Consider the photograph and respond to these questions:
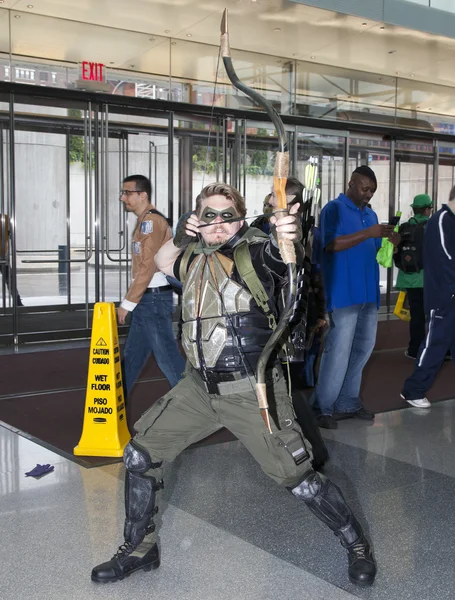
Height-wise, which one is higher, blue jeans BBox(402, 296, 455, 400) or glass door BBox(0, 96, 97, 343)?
glass door BBox(0, 96, 97, 343)

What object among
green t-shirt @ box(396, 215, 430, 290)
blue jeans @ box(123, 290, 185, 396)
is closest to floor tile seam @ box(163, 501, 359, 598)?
blue jeans @ box(123, 290, 185, 396)

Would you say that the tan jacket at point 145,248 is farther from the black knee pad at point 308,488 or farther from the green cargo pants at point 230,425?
the black knee pad at point 308,488

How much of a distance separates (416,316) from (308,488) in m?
5.64

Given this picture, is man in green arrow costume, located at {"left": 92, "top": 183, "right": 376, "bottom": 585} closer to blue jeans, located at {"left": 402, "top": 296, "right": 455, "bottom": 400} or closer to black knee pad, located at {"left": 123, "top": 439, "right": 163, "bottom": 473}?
black knee pad, located at {"left": 123, "top": 439, "right": 163, "bottom": 473}

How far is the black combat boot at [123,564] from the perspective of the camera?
3.06 m

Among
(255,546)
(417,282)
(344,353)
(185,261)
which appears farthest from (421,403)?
(185,261)

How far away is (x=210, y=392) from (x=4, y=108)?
6328 mm

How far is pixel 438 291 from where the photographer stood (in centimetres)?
590

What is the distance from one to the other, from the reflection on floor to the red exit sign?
4763mm

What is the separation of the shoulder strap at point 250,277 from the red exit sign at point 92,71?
6155mm

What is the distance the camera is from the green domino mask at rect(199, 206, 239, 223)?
2945 millimetres

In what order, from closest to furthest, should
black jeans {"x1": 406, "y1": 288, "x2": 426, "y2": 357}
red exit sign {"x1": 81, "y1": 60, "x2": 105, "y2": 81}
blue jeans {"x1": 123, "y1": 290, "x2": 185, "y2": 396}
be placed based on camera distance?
blue jeans {"x1": 123, "y1": 290, "x2": 185, "y2": 396}
black jeans {"x1": 406, "y1": 288, "x2": 426, "y2": 357}
red exit sign {"x1": 81, "y1": 60, "x2": 105, "y2": 81}

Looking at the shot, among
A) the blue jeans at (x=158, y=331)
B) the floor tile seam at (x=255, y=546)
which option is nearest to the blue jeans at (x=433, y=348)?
the blue jeans at (x=158, y=331)

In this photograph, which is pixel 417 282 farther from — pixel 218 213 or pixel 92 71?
pixel 218 213
